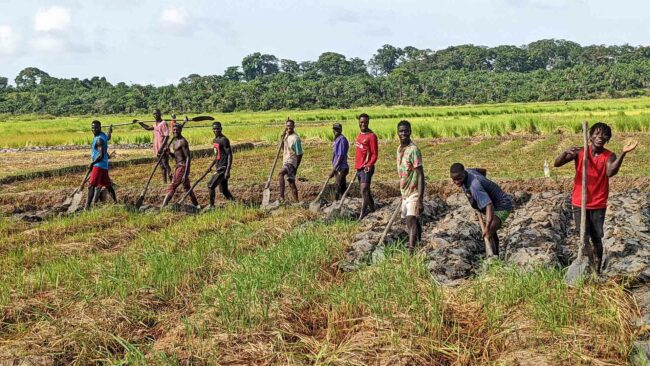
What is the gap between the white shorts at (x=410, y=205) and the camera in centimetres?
673

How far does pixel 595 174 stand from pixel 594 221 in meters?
0.41

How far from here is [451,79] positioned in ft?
240

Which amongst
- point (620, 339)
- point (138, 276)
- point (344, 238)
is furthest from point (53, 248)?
point (620, 339)

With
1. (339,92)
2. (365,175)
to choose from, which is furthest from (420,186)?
(339,92)

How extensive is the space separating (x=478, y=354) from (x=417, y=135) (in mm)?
20378

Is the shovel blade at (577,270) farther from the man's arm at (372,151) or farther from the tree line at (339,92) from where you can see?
the tree line at (339,92)

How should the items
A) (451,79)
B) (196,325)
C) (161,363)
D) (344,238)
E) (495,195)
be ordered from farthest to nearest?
1. (451,79)
2. (344,238)
3. (495,195)
4. (196,325)
5. (161,363)

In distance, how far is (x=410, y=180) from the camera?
6844 millimetres

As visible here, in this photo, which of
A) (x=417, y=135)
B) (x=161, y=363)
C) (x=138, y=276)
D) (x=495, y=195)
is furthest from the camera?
(x=417, y=135)

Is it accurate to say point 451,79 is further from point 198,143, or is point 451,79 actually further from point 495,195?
point 495,195

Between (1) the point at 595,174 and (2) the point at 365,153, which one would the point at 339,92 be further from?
(1) the point at 595,174

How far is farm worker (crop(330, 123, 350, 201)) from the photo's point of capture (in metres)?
9.58

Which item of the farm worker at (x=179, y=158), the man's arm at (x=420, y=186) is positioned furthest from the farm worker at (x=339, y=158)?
the man's arm at (x=420, y=186)

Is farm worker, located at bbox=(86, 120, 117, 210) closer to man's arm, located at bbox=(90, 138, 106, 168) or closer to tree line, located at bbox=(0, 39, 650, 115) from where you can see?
man's arm, located at bbox=(90, 138, 106, 168)
